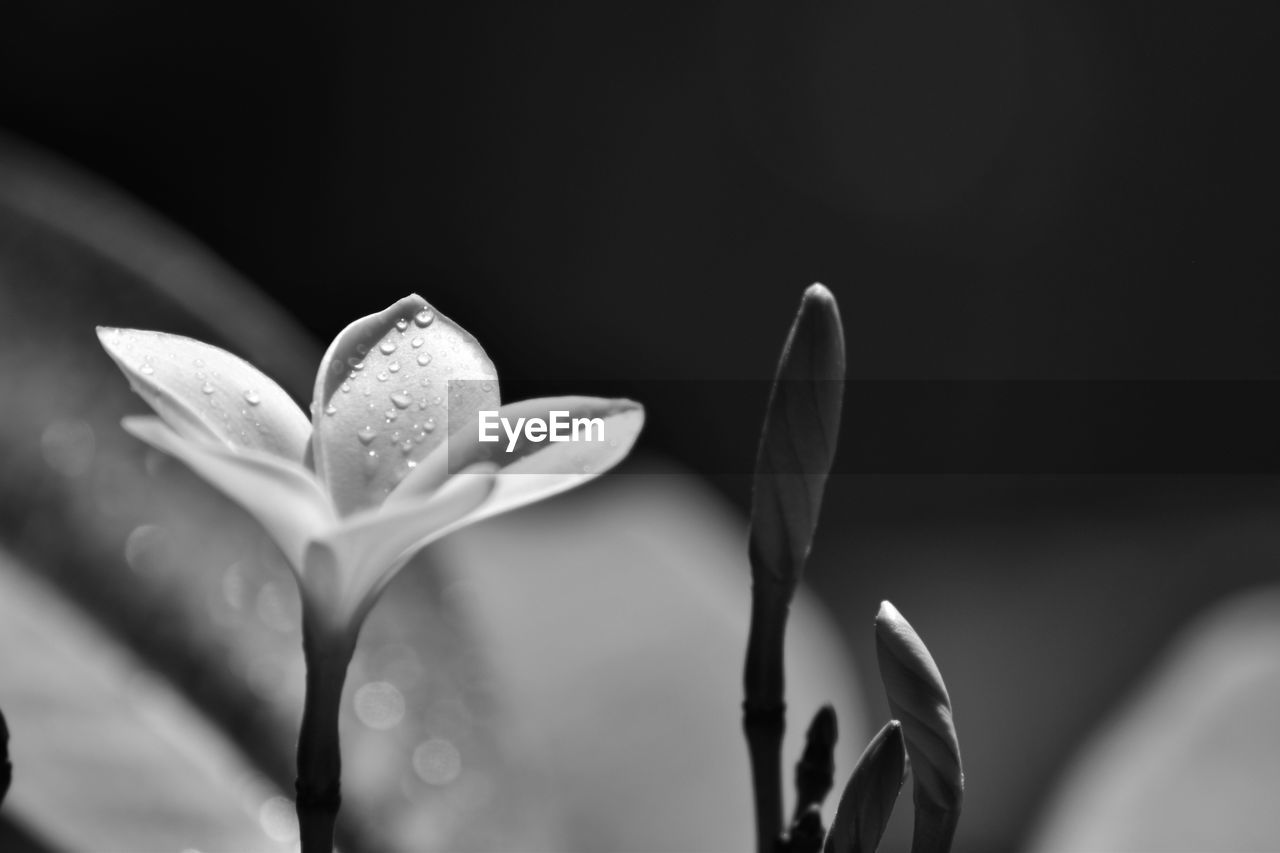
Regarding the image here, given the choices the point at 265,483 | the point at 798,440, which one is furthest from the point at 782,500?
the point at 265,483

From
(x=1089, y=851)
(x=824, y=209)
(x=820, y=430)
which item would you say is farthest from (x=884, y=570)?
(x=820, y=430)

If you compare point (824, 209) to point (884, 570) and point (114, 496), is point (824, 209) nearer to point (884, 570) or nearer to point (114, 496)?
point (884, 570)

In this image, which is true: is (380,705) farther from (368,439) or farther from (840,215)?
(840,215)

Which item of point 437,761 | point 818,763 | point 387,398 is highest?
point 387,398

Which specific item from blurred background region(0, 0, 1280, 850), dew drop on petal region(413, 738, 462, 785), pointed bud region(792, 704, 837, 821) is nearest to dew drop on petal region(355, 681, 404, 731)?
dew drop on petal region(413, 738, 462, 785)

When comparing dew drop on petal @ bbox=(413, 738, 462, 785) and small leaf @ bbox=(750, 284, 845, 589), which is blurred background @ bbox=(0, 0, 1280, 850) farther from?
small leaf @ bbox=(750, 284, 845, 589)

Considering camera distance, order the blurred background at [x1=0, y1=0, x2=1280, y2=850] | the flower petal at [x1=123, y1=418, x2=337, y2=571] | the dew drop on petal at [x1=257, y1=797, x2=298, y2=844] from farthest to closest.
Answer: the blurred background at [x1=0, y1=0, x2=1280, y2=850] → the dew drop on petal at [x1=257, y1=797, x2=298, y2=844] → the flower petal at [x1=123, y1=418, x2=337, y2=571]
